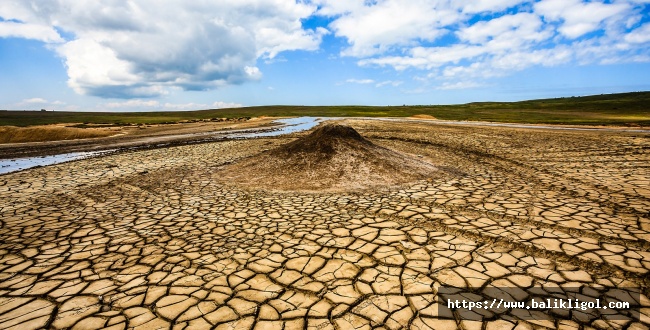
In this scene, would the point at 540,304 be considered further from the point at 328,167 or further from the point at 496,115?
the point at 496,115

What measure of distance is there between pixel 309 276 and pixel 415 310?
51.6 inches

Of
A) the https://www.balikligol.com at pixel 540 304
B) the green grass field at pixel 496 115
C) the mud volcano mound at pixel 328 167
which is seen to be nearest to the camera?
the https://www.balikligol.com at pixel 540 304

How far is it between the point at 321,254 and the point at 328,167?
5158 millimetres

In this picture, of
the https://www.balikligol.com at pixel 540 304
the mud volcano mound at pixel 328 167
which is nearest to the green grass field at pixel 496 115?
the mud volcano mound at pixel 328 167

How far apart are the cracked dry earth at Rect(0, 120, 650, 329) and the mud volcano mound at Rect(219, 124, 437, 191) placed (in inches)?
32.1

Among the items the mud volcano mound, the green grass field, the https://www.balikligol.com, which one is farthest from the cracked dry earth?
the green grass field

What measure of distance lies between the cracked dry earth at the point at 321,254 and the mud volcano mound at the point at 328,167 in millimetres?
815

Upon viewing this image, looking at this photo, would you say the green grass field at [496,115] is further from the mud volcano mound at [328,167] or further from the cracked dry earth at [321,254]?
the cracked dry earth at [321,254]

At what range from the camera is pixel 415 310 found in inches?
123

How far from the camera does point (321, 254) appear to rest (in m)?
4.39

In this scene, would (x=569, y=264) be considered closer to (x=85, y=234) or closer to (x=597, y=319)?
(x=597, y=319)

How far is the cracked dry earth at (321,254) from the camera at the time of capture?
3.13 meters

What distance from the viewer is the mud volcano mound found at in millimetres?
8625

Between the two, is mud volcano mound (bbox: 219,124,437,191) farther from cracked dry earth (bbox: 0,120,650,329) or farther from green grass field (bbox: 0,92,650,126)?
green grass field (bbox: 0,92,650,126)
